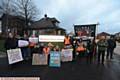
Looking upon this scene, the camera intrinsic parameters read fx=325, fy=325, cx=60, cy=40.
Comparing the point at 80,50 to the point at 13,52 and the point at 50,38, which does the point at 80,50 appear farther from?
the point at 13,52

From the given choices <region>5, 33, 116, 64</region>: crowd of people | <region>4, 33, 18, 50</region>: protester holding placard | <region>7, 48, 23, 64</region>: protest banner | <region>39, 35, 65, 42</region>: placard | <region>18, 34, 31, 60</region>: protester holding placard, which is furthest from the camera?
<region>39, 35, 65, 42</region>: placard

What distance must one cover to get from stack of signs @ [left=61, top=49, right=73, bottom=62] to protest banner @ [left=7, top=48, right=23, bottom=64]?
7.55 feet

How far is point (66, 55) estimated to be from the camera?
695 inches

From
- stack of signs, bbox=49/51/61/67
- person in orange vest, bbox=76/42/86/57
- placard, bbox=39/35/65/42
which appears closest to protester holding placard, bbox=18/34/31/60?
placard, bbox=39/35/65/42

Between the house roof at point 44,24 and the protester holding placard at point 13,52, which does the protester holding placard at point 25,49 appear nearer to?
the protester holding placard at point 13,52

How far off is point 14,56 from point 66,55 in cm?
309

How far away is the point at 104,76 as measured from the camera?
43.2 feet

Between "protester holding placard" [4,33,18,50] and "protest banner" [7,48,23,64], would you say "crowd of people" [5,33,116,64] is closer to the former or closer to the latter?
"protester holding placard" [4,33,18,50]

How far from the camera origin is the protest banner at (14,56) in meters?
15.6

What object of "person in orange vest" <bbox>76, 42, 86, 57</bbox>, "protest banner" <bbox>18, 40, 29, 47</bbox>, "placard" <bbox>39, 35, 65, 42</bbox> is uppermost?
"placard" <bbox>39, 35, 65, 42</bbox>

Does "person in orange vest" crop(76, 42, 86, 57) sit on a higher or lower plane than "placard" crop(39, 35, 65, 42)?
lower

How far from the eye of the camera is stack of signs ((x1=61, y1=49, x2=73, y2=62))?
17422 mm

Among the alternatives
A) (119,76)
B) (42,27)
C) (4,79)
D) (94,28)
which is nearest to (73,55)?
(94,28)

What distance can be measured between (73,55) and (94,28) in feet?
8.87
